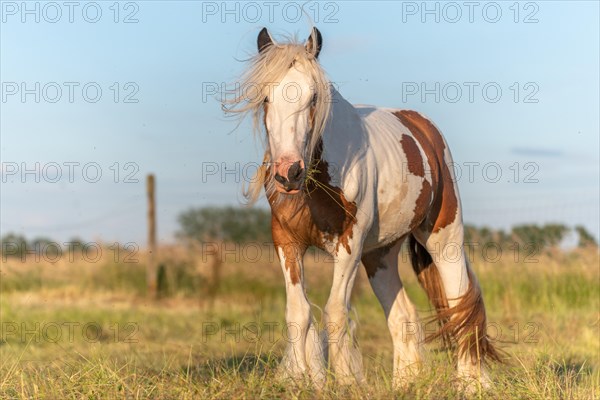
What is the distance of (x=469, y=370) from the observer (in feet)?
22.9

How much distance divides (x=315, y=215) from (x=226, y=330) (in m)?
2.24

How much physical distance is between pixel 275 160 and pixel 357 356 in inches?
68.7

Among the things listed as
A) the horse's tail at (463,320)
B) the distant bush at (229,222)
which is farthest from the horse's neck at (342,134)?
the distant bush at (229,222)

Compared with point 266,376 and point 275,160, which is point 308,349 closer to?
point 266,376

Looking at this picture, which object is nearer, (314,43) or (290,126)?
(290,126)

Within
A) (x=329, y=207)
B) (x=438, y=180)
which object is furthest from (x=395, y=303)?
(x=329, y=207)

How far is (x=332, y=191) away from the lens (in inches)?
220

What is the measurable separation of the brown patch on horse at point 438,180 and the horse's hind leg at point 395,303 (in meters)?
0.42

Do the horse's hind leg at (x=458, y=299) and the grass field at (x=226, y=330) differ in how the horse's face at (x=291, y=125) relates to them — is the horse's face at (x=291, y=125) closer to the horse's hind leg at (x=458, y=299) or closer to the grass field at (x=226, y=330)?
the grass field at (x=226, y=330)

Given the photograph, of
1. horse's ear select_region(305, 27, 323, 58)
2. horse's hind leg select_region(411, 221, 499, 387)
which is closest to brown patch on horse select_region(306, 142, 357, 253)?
horse's ear select_region(305, 27, 323, 58)

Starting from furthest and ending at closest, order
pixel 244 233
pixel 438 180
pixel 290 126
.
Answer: pixel 244 233, pixel 438 180, pixel 290 126

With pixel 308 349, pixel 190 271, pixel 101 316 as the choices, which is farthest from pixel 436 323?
pixel 190 271

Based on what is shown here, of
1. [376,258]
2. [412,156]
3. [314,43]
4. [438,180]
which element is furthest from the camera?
[376,258]

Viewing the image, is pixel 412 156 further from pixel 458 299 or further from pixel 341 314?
pixel 341 314
